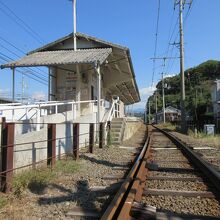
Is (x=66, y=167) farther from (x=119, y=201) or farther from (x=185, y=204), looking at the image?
(x=185, y=204)

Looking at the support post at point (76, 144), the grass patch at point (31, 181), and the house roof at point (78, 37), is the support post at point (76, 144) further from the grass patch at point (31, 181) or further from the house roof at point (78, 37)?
the house roof at point (78, 37)

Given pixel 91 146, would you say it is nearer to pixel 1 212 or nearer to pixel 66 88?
pixel 1 212

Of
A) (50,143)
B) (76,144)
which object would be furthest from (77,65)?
(50,143)

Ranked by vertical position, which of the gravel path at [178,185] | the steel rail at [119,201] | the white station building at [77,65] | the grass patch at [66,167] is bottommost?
the gravel path at [178,185]

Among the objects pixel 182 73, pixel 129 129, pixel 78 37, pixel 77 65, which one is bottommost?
pixel 129 129

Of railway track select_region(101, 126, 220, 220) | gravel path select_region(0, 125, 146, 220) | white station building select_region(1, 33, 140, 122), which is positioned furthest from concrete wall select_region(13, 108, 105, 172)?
white station building select_region(1, 33, 140, 122)

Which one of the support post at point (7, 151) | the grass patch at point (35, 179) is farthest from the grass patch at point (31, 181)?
→ the support post at point (7, 151)

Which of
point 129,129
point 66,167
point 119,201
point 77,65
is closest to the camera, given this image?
point 119,201

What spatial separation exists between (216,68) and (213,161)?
126695 mm

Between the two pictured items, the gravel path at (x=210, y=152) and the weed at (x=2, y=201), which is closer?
the weed at (x=2, y=201)

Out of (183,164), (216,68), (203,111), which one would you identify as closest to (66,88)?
(183,164)

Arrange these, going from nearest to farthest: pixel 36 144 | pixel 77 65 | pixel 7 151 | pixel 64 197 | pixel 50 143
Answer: pixel 64 197
pixel 7 151
pixel 50 143
pixel 36 144
pixel 77 65

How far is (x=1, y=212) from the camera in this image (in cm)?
559

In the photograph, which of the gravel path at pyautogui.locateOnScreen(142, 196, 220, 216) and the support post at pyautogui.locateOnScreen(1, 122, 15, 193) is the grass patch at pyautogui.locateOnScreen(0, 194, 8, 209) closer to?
the support post at pyautogui.locateOnScreen(1, 122, 15, 193)
